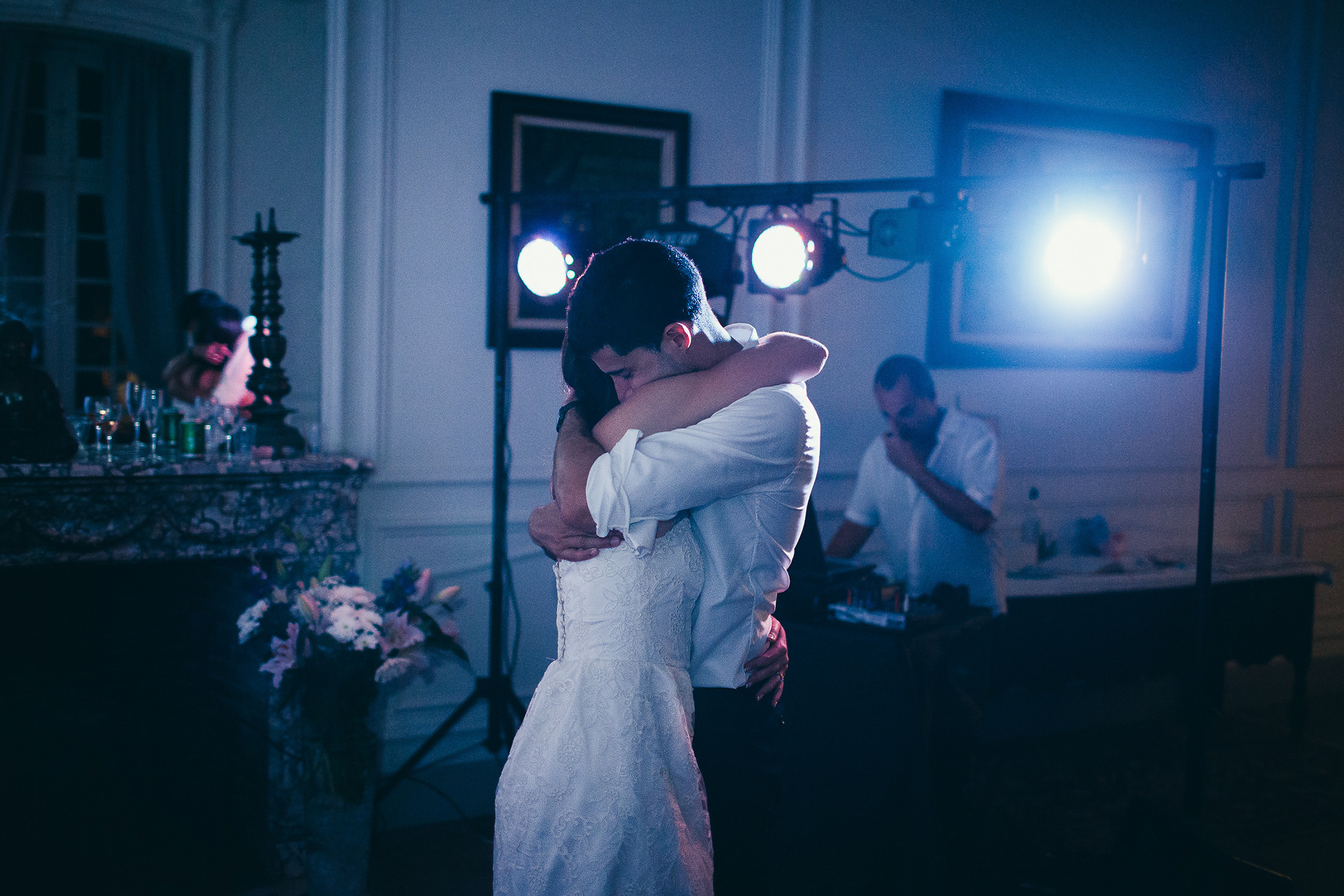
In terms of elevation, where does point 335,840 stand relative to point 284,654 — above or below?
below

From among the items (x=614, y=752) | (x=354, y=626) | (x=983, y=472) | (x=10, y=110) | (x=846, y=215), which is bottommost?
(x=354, y=626)

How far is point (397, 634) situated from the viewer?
2674 mm

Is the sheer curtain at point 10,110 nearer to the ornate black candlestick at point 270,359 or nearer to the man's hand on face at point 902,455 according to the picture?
the ornate black candlestick at point 270,359

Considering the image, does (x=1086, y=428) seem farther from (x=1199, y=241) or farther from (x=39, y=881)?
(x=39, y=881)

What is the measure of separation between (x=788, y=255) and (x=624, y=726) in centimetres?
217

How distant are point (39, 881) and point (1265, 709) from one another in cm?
514

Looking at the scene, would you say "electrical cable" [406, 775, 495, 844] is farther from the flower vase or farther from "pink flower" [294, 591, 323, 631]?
"pink flower" [294, 591, 323, 631]

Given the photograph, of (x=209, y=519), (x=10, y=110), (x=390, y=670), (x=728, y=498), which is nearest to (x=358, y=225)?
(x=209, y=519)

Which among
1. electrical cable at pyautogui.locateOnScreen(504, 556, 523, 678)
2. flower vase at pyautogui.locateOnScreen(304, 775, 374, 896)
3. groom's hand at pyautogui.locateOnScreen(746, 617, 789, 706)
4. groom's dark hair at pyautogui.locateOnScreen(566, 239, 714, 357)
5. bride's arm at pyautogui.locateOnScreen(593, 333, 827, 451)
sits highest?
groom's dark hair at pyautogui.locateOnScreen(566, 239, 714, 357)

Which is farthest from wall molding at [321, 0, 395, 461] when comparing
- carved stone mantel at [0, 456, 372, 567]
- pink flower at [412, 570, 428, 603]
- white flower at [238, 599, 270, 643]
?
white flower at [238, 599, 270, 643]

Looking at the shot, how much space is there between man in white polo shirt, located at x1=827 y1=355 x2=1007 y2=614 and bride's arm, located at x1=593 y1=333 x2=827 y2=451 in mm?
1982

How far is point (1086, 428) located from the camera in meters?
4.70

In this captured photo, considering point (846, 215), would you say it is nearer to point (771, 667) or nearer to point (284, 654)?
point (284, 654)

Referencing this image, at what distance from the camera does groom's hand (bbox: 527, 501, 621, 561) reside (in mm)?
1405
